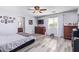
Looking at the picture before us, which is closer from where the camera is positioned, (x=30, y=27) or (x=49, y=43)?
(x=30, y=27)

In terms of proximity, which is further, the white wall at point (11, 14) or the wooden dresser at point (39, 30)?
the wooden dresser at point (39, 30)

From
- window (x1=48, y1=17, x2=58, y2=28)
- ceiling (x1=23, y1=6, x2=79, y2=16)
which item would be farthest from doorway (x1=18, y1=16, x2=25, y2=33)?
window (x1=48, y1=17, x2=58, y2=28)

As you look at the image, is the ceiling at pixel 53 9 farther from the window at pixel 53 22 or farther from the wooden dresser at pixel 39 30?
the wooden dresser at pixel 39 30

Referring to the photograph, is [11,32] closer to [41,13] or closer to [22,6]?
[22,6]

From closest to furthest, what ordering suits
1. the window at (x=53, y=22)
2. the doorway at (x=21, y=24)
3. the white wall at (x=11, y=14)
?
the white wall at (x=11, y=14)
the doorway at (x=21, y=24)
the window at (x=53, y=22)

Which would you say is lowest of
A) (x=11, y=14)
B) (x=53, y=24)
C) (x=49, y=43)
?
(x=49, y=43)

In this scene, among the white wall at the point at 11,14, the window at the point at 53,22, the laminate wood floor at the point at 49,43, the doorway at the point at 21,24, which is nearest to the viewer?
the white wall at the point at 11,14

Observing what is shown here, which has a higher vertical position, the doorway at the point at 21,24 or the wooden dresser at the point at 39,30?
the doorway at the point at 21,24

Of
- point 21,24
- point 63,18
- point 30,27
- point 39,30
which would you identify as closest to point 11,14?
point 21,24

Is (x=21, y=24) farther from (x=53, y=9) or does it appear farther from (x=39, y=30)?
(x=53, y=9)

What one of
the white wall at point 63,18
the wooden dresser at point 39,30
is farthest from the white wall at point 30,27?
the white wall at point 63,18

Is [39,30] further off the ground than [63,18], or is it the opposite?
[63,18]

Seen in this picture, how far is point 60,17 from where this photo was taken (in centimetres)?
171
